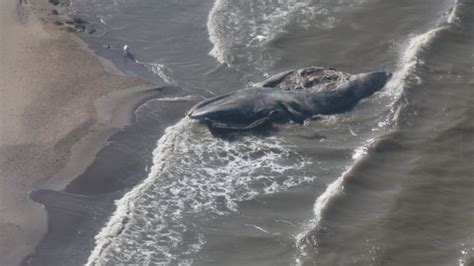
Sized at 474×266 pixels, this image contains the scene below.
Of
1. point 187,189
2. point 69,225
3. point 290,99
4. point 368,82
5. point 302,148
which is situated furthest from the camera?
point 368,82

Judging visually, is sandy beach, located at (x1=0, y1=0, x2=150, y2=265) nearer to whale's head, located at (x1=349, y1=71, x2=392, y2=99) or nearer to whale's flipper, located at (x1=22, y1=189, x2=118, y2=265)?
whale's flipper, located at (x1=22, y1=189, x2=118, y2=265)

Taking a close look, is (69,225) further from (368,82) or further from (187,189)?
(368,82)

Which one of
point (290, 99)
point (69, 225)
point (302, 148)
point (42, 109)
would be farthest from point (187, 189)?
point (42, 109)

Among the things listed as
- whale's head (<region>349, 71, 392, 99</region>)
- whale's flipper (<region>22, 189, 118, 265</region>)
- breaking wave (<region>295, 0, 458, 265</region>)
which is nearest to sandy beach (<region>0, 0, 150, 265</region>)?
whale's flipper (<region>22, 189, 118, 265</region>)

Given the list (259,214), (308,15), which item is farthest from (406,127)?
(308,15)

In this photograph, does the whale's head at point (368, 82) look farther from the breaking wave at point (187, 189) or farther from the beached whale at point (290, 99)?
the breaking wave at point (187, 189)

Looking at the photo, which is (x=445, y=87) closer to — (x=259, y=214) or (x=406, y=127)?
(x=406, y=127)

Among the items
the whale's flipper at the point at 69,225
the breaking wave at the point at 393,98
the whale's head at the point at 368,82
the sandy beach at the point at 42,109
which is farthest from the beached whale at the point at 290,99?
the whale's flipper at the point at 69,225
